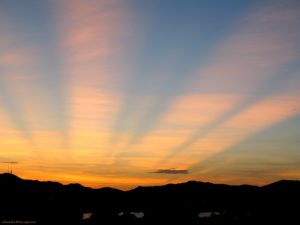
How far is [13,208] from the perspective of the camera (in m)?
193

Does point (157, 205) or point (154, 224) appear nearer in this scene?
point (154, 224)

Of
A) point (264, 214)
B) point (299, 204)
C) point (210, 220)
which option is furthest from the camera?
point (299, 204)

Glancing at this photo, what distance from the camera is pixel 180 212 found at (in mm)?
136875

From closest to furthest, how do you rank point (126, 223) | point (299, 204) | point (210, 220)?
1. point (126, 223)
2. point (210, 220)
3. point (299, 204)

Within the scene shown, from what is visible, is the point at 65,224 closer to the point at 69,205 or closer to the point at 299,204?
the point at 69,205

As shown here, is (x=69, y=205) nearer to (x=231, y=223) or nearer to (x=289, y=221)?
(x=231, y=223)

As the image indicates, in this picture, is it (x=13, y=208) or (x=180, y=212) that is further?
(x=13, y=208)

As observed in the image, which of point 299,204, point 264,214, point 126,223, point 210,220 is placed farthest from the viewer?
point 299,204

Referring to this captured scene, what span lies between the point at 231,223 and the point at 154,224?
79.7 feet

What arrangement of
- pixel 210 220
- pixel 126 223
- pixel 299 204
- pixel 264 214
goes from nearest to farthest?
pixel 126 223 < pixel 210 220 < pixel 264 214 < pixel 299 204

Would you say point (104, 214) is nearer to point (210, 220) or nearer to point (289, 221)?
point (210, 220)

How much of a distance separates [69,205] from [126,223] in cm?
2592

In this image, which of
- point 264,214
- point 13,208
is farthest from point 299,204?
point 13,208

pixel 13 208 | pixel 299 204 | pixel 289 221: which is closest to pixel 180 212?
pixel 289 221
